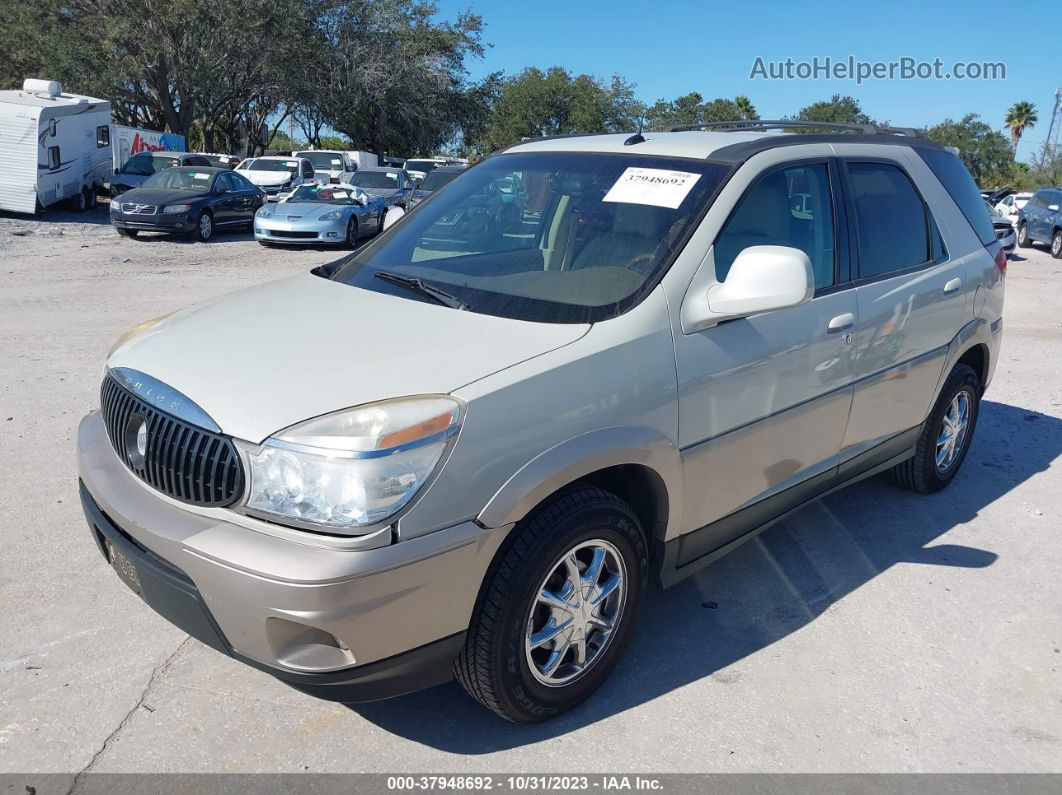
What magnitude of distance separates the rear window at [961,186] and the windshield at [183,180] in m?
17.0

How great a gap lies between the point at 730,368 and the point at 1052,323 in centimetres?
1022

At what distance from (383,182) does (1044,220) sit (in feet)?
54.4

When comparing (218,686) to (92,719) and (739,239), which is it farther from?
(739,239)

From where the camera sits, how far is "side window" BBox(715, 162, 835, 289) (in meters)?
3.37

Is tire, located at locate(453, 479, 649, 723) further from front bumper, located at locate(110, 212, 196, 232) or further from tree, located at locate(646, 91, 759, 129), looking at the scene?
tree, located at locate(646, 91, 759, 129)

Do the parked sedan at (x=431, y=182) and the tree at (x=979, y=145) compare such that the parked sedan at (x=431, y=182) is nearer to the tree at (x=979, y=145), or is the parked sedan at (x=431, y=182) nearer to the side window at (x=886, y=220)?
the side window at (x=886, y=220)

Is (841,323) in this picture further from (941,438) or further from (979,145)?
(979,145)

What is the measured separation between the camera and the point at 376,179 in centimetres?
2366

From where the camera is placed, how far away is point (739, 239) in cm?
339

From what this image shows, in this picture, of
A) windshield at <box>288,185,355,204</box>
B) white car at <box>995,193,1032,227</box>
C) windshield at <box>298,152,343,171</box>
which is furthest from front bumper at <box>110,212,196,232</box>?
white car at <box>995,193,1032,227</box>

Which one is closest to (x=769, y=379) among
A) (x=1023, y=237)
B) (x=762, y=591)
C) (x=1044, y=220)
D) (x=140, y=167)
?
(x=762, y=591)

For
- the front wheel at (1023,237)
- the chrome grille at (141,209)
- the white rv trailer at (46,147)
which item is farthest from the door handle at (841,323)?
the front wheel at (1023,237)

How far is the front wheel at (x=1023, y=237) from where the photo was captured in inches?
928

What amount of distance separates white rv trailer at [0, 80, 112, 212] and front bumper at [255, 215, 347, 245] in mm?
7204
